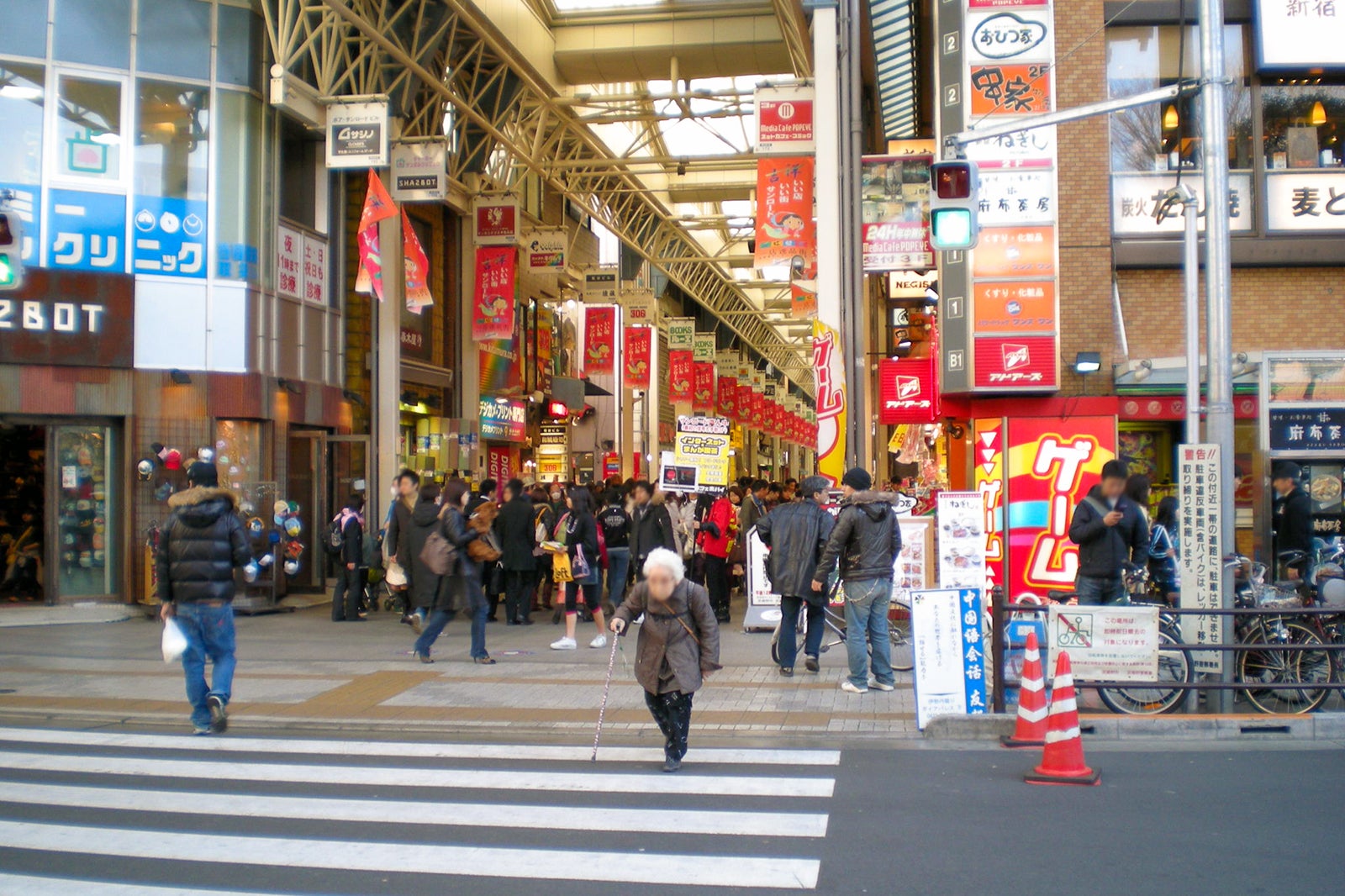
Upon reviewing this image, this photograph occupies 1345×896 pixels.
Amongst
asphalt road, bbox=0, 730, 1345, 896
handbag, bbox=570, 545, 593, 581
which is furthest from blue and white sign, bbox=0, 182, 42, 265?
asphalt road, bbox=0, 730, 1345, 896

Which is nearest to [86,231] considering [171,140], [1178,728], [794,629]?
[171,140]

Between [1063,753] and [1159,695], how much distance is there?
240 centimetres

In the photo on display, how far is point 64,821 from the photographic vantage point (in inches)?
269

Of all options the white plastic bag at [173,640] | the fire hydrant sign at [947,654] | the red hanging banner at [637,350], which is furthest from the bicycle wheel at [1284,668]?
the red hanging banner at [637,350]

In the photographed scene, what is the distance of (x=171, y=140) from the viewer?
56.4 feet

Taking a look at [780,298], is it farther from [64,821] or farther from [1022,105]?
[64,821]

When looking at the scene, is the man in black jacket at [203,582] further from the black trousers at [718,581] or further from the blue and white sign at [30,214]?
the blue and white sign at [30,214]

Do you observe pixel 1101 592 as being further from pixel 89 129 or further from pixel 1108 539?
pixel 89 129

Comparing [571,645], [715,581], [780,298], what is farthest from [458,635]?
[780,298]

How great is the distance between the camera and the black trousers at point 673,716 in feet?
26.0

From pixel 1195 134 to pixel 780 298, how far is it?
37.7 meters

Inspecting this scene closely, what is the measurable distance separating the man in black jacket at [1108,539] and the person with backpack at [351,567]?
10.1 meters

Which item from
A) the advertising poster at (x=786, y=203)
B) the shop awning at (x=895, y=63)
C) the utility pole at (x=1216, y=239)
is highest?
the shop awning at (x=895, y=63)

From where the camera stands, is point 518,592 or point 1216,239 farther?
point 518,592
